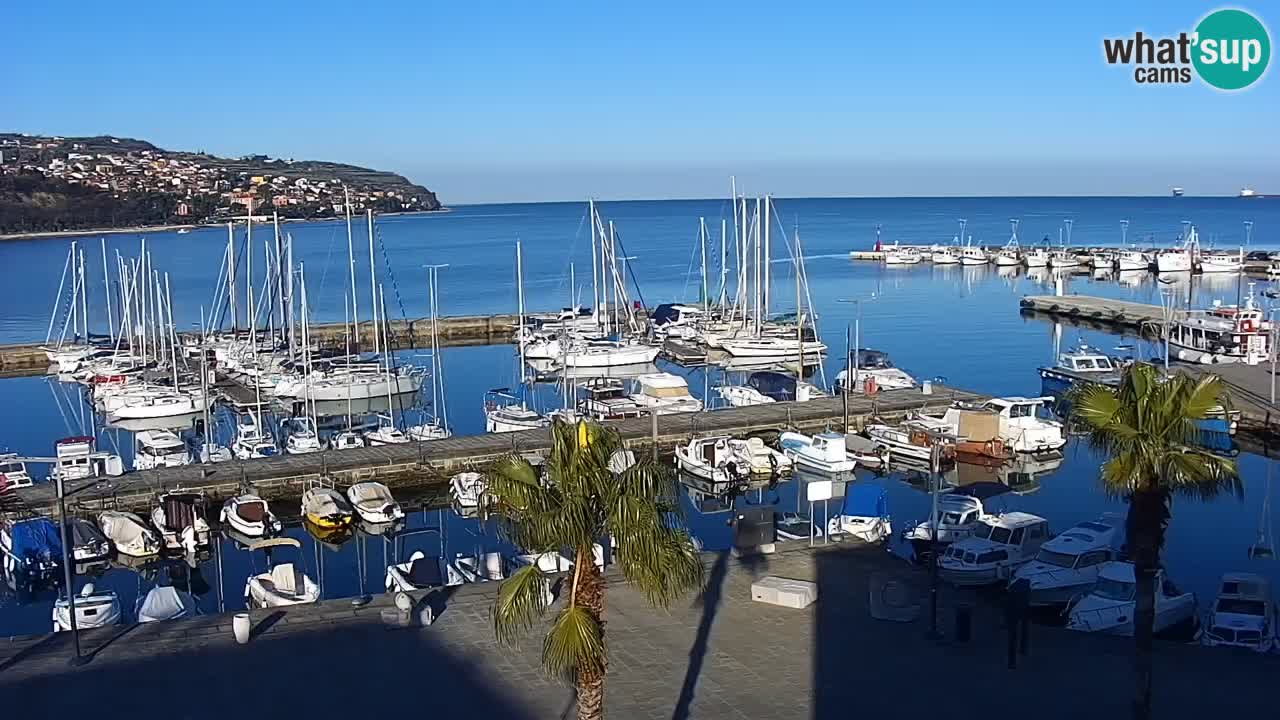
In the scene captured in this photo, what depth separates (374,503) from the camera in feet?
99.2

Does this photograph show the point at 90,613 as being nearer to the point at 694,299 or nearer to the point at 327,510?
the point at 327,510

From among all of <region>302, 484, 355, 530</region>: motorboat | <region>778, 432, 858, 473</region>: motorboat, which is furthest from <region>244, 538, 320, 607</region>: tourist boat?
<region>778, 432, 858, 473</region>: motorboat

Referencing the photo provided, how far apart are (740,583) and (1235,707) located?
23.7 feet

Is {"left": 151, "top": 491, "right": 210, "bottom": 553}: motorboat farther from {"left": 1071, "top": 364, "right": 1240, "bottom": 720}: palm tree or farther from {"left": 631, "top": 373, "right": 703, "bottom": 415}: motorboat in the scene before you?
{"left": 1071, "top": 364, "right": 1240, "bottom": 720}: palm tree

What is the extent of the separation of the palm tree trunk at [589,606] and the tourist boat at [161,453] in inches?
1038

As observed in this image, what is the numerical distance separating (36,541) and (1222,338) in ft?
146

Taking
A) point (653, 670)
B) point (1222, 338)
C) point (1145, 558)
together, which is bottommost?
point (1222, 338)

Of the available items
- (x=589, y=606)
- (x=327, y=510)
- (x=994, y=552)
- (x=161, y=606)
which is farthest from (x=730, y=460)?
(x=589, y=606)

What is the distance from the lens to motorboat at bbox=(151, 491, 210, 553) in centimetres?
2814

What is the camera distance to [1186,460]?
40.9 ft

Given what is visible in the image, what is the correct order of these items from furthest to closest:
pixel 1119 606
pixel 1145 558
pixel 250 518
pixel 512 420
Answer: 1. pixel 512 420
2. pixel 250 518
3. pixel 1119 606
4. pixel 1145 558

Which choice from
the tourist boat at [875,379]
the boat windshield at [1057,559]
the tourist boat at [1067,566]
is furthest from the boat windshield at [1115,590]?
the tourist boat at [875,379]

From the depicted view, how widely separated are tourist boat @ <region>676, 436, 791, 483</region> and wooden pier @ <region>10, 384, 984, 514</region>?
131cm

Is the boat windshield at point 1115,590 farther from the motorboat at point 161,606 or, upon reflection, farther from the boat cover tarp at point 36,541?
the boat cover tarp at point 36,541
